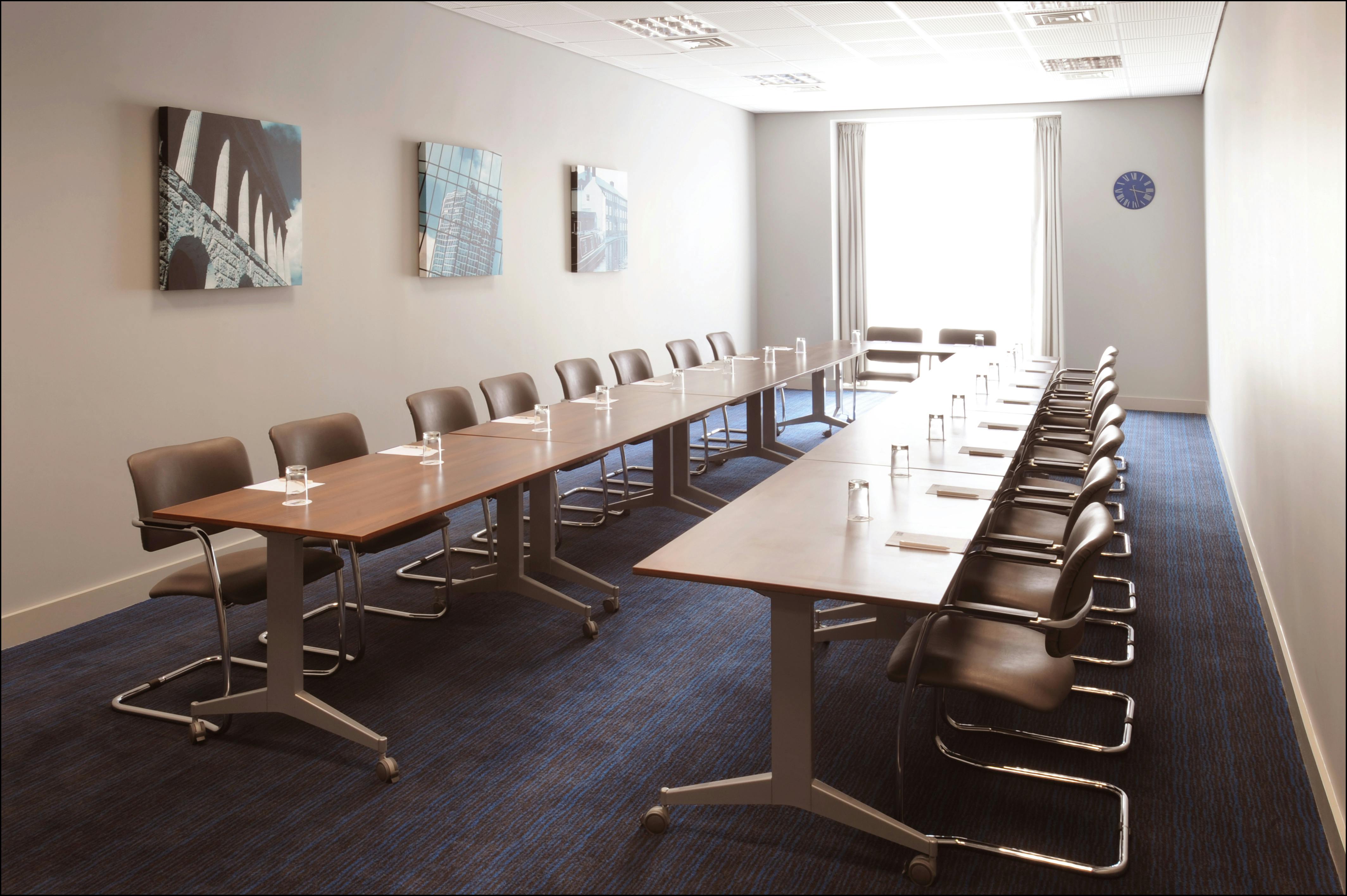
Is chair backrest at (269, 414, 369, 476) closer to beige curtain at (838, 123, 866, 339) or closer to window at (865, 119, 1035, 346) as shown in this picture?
beige curtain at (838, 123, 866, 339)

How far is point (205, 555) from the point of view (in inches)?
127

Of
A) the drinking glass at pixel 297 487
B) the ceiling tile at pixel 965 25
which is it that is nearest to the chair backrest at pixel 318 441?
the drinking glass at pixel 297 487

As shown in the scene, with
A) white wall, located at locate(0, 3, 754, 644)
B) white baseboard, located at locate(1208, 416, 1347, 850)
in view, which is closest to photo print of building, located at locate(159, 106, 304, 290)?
white wall, located at locate(0, 3, 754, 644)

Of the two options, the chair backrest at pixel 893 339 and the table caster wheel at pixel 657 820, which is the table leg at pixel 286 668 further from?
the chair backrest at pixel 893 339

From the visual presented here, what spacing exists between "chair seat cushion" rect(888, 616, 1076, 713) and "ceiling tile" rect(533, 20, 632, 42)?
5.13m

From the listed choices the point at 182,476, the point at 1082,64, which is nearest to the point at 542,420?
the point at 182,476

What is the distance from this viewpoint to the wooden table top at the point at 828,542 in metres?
2.51

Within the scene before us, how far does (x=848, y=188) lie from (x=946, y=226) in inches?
45.6

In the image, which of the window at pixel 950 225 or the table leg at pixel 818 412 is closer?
the table leg at pixel 818 412

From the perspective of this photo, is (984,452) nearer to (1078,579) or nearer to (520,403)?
(1078,579)

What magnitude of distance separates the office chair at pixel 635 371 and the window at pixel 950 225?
4616 millimetres

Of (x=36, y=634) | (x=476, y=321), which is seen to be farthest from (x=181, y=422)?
(x=476, y=321)

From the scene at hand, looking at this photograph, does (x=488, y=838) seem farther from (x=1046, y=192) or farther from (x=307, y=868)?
(x=1046, y=192)

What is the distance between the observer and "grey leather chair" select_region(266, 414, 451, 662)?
390 centimetres
